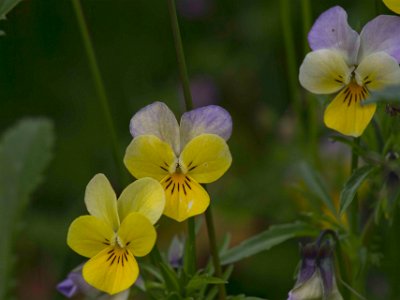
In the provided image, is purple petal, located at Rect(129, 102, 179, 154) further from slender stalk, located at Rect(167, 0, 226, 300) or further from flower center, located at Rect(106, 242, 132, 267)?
flower center, located at Rect(106, 242, 132, 267)

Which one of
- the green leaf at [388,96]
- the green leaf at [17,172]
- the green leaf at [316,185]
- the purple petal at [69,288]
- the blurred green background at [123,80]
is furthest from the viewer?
the blurred green background at [123,80]

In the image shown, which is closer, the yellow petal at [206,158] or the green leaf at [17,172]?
the yellow petal at [206,158]

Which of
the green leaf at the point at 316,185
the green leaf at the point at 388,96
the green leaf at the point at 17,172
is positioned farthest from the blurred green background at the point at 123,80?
the green leaf at the point at 388,96

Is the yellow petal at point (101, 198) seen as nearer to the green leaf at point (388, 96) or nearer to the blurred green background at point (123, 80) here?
the green leaf at point (388, 96)

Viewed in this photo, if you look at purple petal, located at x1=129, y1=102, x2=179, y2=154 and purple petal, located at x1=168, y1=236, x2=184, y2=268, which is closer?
purple petal, located at x1=129, y1=102, x2=179, y2=154

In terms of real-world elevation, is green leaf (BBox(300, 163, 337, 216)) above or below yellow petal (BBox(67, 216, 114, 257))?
below

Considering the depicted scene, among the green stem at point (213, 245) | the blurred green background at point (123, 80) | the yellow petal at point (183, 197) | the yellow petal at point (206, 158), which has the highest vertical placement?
the yellow petal at point (206, 158)

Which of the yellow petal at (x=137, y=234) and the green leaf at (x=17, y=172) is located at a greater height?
the yellow petal at (x=137, y=234)

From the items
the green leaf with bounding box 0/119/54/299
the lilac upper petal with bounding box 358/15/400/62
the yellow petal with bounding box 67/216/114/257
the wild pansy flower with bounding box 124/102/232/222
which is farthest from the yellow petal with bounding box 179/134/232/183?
the green leaf with bounding box 0/119/54/299
